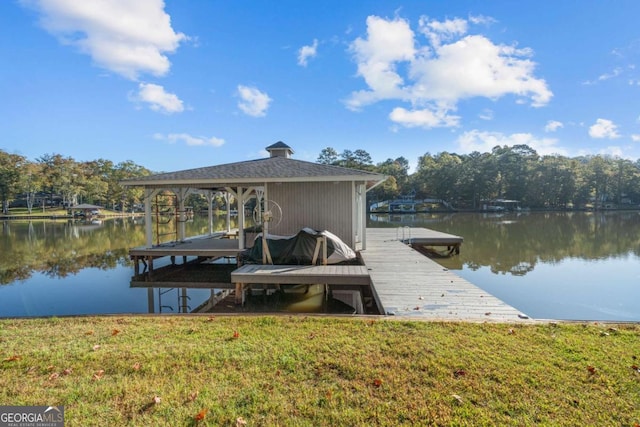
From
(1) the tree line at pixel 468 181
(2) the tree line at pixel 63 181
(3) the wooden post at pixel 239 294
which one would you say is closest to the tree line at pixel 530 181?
(1) the tree line at pixel 468 181

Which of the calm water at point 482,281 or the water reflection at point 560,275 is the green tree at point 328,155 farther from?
the calm water at point 482,281

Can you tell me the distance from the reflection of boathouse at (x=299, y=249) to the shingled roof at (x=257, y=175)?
0.03 meters

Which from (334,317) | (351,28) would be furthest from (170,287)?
(351,28)

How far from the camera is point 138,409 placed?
2.25m

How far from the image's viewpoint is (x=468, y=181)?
50.0 m

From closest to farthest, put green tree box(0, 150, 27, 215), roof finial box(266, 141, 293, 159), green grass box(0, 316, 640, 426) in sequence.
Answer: green grass box(0, 316, 640, 426) → roof finial box(266, 141, 293, 159) → green tree box(0, 150, 27, 215)

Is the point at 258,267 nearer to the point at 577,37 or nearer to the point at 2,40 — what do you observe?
the point at 2,40

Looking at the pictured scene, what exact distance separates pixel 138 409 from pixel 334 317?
242 cm

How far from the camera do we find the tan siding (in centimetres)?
874

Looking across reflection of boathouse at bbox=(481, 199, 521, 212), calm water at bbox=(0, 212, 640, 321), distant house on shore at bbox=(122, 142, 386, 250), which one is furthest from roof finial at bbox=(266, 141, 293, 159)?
reflection of boathouse at bbox=(481, 199, 521, 212)

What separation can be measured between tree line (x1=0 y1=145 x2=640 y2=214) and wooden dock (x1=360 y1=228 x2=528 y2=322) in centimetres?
4311

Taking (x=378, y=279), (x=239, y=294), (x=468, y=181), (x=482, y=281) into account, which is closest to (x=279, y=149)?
(x=239, y=294)

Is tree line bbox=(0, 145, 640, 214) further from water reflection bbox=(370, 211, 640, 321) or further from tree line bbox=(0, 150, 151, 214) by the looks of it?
water reflection bbox=(370, 211, 640, 321)

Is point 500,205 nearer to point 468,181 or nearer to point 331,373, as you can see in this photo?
point 468,181
